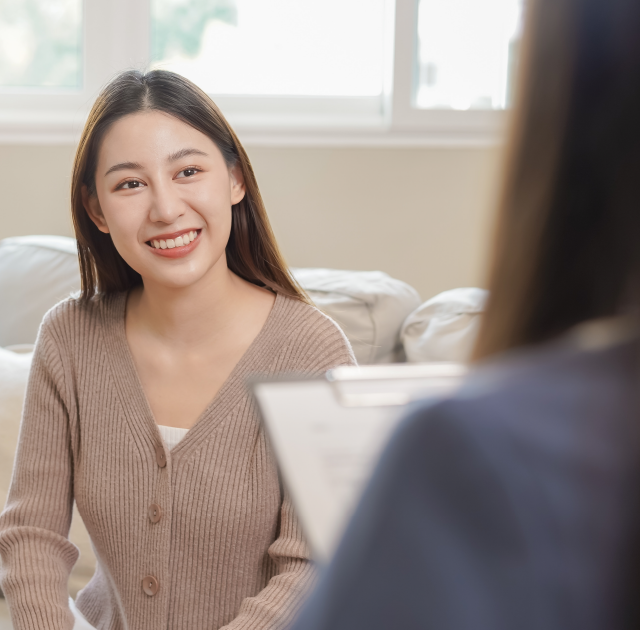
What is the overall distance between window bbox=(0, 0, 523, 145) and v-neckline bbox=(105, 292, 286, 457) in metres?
1.03

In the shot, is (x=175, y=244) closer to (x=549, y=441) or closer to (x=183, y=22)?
(x=549, y=441)

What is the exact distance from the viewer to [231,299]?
127 cm

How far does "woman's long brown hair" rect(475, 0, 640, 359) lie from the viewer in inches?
12.1

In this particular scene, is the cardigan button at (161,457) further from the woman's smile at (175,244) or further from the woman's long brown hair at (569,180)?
the woman's long brown hair at (569,180)

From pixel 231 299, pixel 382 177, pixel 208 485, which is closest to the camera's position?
pixel 208 485

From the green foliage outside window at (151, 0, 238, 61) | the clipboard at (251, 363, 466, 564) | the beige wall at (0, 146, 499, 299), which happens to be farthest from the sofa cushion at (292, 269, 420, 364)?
the clipboard at (251, 363, 466, 564)

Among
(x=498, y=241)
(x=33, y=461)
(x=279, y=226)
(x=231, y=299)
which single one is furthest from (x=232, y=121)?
(x=498, y=241)

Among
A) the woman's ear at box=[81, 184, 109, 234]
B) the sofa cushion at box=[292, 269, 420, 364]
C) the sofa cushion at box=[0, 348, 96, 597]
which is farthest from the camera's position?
the sofa cushion at box=[292, 269, 420, 364]

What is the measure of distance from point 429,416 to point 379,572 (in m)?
0.06

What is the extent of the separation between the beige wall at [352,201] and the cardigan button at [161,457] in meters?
1.09

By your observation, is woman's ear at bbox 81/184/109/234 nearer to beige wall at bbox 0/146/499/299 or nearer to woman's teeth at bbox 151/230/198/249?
woman's teeth at bbox 151/230/198/249

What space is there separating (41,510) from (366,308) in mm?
763

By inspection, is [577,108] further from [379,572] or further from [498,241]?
[379,572]

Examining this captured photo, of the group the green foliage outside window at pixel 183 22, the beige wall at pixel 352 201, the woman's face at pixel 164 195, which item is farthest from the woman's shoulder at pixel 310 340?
the green foliage outside window at pixel 183 22
